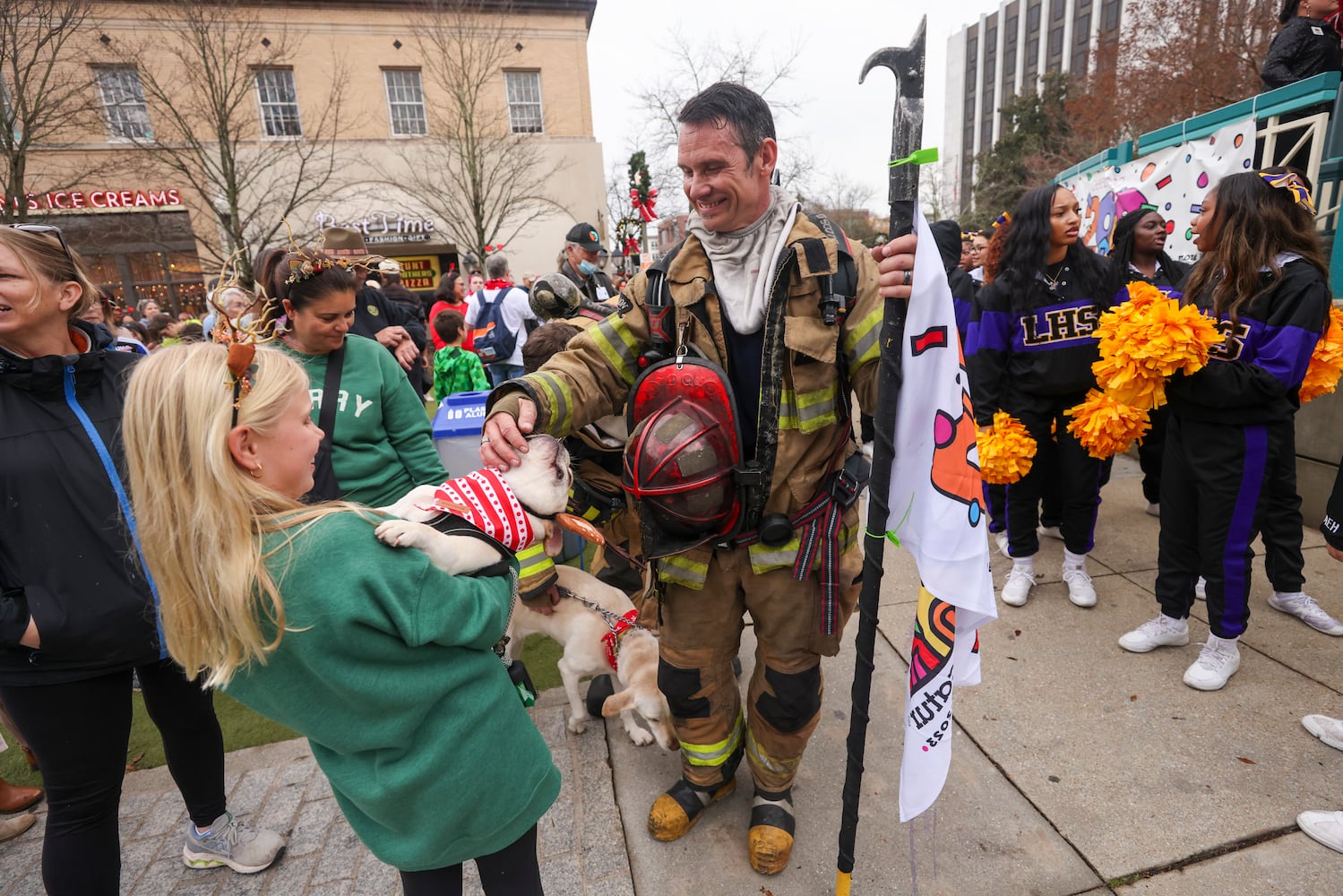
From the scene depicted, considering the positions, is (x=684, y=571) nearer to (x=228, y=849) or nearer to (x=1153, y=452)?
(x=228, y=849)

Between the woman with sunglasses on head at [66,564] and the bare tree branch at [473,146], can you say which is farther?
the bare tree branch at [473,146]

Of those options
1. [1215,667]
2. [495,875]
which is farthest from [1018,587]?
[495,875]

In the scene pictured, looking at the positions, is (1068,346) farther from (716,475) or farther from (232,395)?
(232,395)

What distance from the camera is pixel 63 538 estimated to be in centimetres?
170

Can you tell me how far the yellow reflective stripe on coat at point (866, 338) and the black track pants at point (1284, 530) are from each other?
2629 mm

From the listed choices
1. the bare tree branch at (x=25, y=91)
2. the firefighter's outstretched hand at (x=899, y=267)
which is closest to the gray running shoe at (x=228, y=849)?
the firefighter's outstretched hand at (x=899, y=267)

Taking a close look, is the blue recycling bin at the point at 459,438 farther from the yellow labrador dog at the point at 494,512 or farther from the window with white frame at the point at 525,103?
the window with white frame at the point at 525,103

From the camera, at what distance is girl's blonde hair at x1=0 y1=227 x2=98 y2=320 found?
1697mm

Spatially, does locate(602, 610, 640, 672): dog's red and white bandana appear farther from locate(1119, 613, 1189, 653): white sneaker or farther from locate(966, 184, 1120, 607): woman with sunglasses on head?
locate(1119, 613, 1189, 653): white sneaker

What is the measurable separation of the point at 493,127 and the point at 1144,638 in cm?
2138

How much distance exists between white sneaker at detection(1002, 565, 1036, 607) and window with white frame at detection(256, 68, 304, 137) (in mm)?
21951

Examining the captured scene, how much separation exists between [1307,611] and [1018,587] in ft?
4.32

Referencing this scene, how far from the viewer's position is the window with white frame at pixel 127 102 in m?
14.4

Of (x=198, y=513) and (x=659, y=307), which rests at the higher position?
(x=659, y=307)
